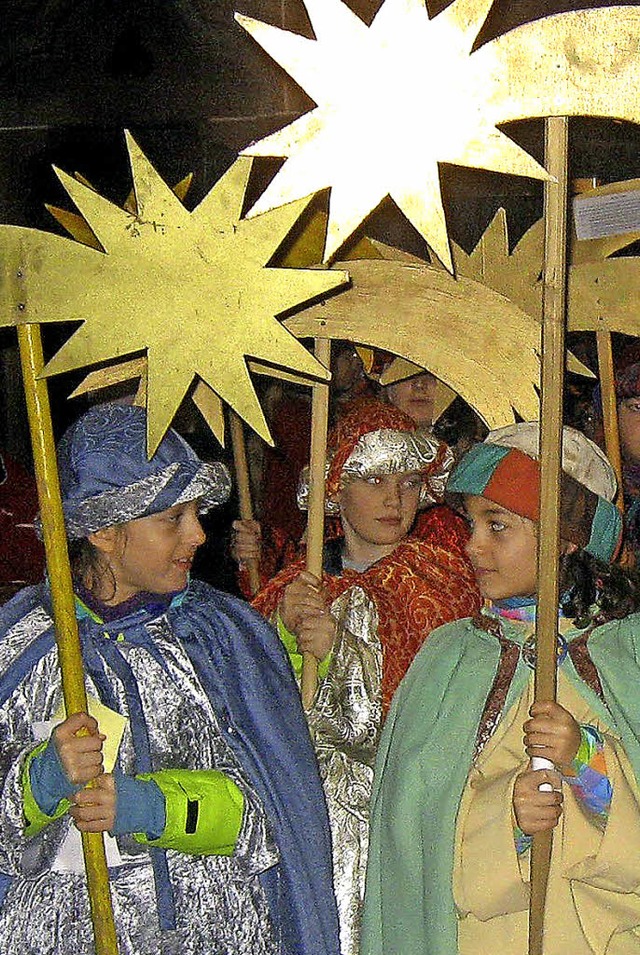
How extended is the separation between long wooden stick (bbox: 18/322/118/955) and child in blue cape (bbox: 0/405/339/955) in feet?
0.27

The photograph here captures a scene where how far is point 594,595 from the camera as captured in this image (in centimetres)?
324

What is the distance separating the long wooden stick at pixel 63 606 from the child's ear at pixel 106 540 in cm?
26

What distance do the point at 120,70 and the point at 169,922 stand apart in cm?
572

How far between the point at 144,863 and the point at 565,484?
3.52ft

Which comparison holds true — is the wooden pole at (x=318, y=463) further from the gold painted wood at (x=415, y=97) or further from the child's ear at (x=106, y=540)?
the gold painted wood at (x=415, y=97)

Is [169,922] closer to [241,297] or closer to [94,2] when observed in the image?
[241,297]

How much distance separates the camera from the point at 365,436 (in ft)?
13.8

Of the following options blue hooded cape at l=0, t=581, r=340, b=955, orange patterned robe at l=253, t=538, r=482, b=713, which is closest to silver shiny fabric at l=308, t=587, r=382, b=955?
orange patterned robe at l=253, t=538, r=482, b=713

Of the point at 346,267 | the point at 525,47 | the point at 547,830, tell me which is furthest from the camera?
the point at 346,267

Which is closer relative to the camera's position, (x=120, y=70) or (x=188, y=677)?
(x=188, y=677)

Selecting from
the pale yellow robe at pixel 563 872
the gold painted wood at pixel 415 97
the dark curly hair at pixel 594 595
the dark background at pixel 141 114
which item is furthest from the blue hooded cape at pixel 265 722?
the dark background at pixel 141 114

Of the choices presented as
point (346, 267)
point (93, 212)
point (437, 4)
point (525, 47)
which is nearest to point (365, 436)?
point (346, 267)

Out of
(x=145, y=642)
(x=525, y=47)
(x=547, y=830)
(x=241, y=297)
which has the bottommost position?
(x=547, y=830)

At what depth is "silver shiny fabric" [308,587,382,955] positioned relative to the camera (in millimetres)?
3775
